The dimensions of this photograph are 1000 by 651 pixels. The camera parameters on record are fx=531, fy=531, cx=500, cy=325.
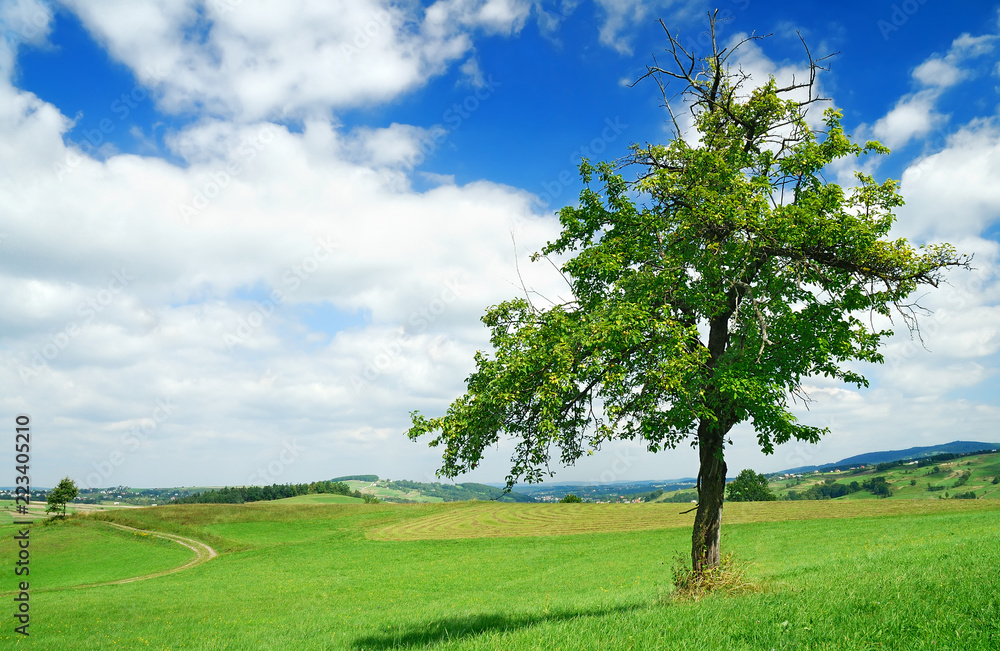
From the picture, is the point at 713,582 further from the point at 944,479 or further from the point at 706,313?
the point at 944,479

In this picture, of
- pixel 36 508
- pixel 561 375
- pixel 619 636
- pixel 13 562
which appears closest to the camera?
pixel 619 636

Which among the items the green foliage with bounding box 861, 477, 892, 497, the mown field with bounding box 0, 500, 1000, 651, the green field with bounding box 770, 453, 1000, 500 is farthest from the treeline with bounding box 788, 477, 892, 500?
the mown field with bounding box 0, 500, 1000, 651

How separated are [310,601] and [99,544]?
176ft

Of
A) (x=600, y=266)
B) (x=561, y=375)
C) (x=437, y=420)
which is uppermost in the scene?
(x=600, y=266)

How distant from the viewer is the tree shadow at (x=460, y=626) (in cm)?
1342

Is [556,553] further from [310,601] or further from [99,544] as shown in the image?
[99,544]

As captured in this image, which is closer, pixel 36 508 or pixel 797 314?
pixel 797 314

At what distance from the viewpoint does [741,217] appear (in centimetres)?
1256

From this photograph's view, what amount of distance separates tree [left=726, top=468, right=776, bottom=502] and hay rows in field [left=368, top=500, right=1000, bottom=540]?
4211 centimetres

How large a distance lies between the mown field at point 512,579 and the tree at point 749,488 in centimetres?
4224

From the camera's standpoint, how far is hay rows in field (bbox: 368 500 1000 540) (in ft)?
188

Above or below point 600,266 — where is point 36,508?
below

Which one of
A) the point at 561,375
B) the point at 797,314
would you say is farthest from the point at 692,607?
the point at 797,314

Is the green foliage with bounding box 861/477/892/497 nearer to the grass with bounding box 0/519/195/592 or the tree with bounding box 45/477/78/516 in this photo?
the grass with bounding box 0/519/195/592
